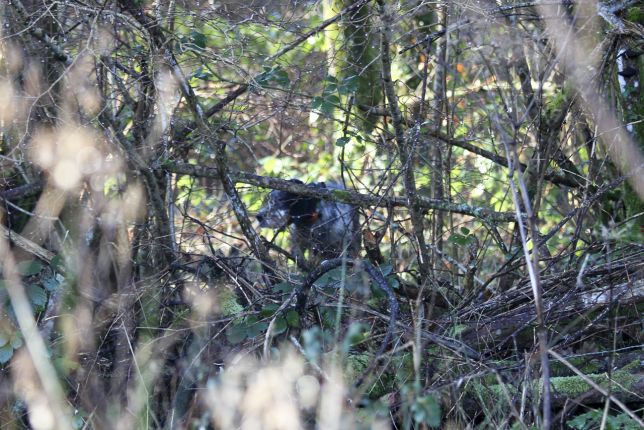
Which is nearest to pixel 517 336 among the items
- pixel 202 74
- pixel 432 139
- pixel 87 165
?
pixel 432 139

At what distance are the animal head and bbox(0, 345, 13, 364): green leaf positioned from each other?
6.51 feet

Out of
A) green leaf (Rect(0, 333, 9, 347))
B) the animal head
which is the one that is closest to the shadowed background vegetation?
green leaf (Rect(0, 333, 9, 347))

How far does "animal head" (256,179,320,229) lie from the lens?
16.2 feet

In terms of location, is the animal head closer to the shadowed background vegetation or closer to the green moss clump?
the shadowed background vegetation

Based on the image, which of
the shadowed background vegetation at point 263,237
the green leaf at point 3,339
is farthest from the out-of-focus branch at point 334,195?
the green leaf at point 3,339

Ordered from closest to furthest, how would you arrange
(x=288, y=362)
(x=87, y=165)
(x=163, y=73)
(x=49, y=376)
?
(x=288, y=362) → (x=49, y=376) → (x=163, y=73) → (x=87, y=165)

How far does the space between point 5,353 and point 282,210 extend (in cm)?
232

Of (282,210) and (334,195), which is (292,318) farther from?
(282,210)

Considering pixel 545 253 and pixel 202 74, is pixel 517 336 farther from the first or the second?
pixel 202 74

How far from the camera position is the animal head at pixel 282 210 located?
493 cm

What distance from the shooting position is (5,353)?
128 inches

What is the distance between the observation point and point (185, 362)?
3516 millimetres

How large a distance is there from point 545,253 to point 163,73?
2.44 m

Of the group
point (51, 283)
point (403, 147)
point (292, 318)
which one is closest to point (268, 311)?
point (292, 318)
